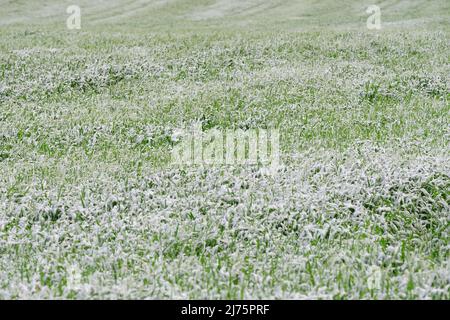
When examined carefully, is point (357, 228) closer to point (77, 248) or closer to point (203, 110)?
point (77, 248)

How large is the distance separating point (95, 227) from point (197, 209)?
4.51 ft

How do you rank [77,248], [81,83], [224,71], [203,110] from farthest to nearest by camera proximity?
[224,71] → [81,83] → [203,110] → [77,248]

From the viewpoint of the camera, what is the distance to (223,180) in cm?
832

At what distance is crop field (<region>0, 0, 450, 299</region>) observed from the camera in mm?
5895

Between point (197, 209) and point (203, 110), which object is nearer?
point (197, 209)

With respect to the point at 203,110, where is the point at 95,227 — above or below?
below

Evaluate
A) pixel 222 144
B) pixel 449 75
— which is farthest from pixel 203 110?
pixel 449 75

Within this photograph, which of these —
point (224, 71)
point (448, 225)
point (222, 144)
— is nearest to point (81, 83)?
point (224, 71)

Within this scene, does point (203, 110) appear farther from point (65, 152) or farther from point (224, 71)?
point (224, 71)

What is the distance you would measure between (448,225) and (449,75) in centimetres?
1045

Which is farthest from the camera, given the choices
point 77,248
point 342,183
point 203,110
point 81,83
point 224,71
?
point 224,71

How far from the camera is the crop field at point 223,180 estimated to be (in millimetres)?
5895

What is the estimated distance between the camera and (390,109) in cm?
A: 1273

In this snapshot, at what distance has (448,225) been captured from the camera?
22.9ft
